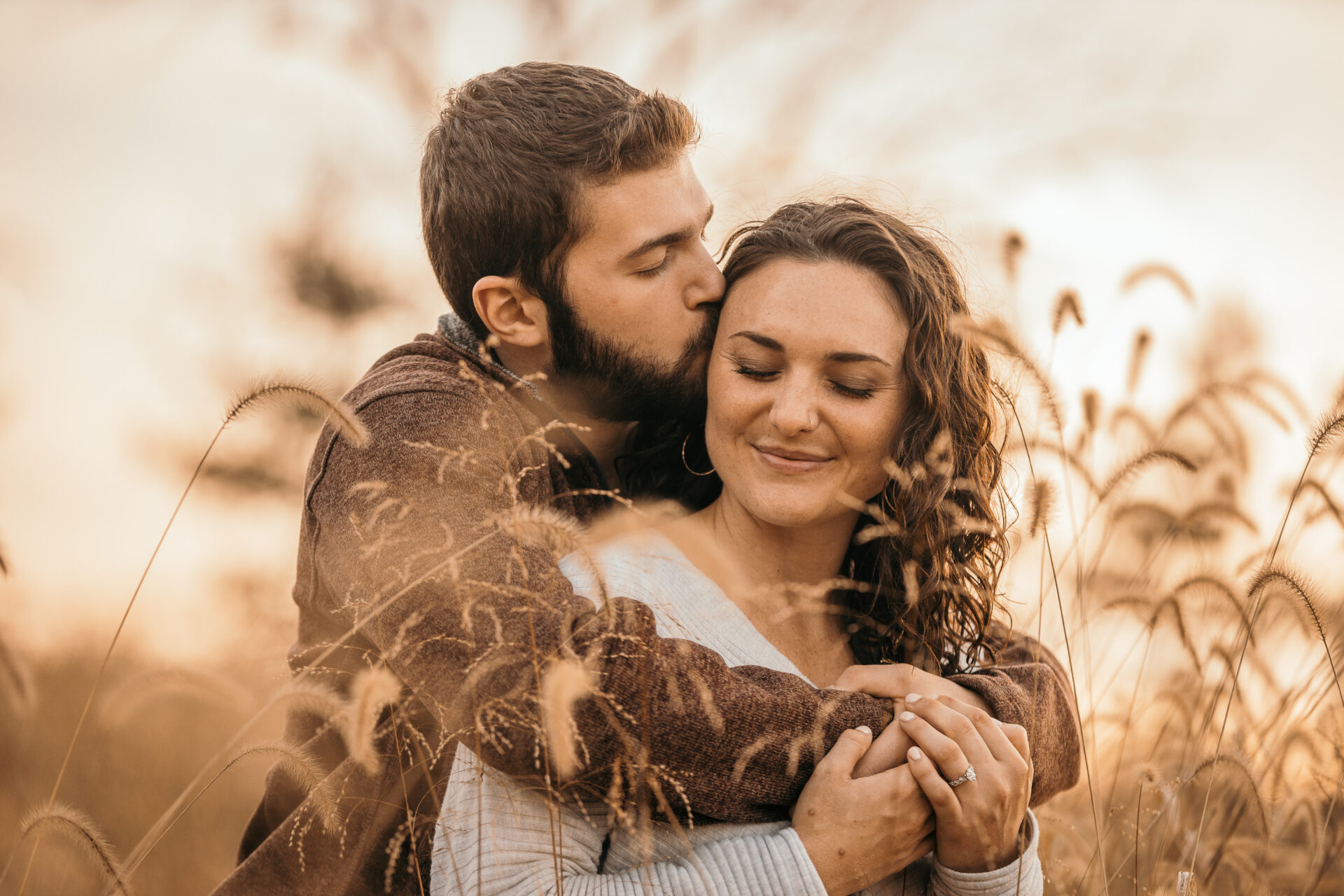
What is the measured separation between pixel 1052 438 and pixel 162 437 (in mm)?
4828

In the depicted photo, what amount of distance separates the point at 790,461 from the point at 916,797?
76cm

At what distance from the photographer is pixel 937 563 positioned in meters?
2.39

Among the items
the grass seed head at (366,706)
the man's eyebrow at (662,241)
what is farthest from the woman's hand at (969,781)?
the man's eyebrow at (662,241)

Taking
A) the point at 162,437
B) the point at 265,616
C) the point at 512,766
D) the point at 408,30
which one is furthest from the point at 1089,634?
the point at 408,30

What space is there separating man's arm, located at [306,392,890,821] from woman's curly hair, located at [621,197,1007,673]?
524mm

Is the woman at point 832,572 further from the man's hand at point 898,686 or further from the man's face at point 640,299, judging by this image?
the man's face at point 640,299

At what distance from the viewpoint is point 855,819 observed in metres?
1.72

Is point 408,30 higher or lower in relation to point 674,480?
higher

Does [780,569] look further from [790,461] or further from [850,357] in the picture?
[850,357]

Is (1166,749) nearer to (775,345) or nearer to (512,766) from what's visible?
(775,345)

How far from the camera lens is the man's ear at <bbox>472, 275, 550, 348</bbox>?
2.67m

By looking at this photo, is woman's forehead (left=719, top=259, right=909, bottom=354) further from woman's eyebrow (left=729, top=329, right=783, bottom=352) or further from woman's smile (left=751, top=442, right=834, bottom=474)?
woman's smile (left=751, top=442, right=834, bottom=474)

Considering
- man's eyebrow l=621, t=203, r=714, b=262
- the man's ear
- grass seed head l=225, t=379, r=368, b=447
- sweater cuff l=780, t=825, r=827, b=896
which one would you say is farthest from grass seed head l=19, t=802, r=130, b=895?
man's eyebrow l=621, t=203, r=714, b=262

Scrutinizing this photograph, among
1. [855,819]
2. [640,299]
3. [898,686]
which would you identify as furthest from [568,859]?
[640,299]
